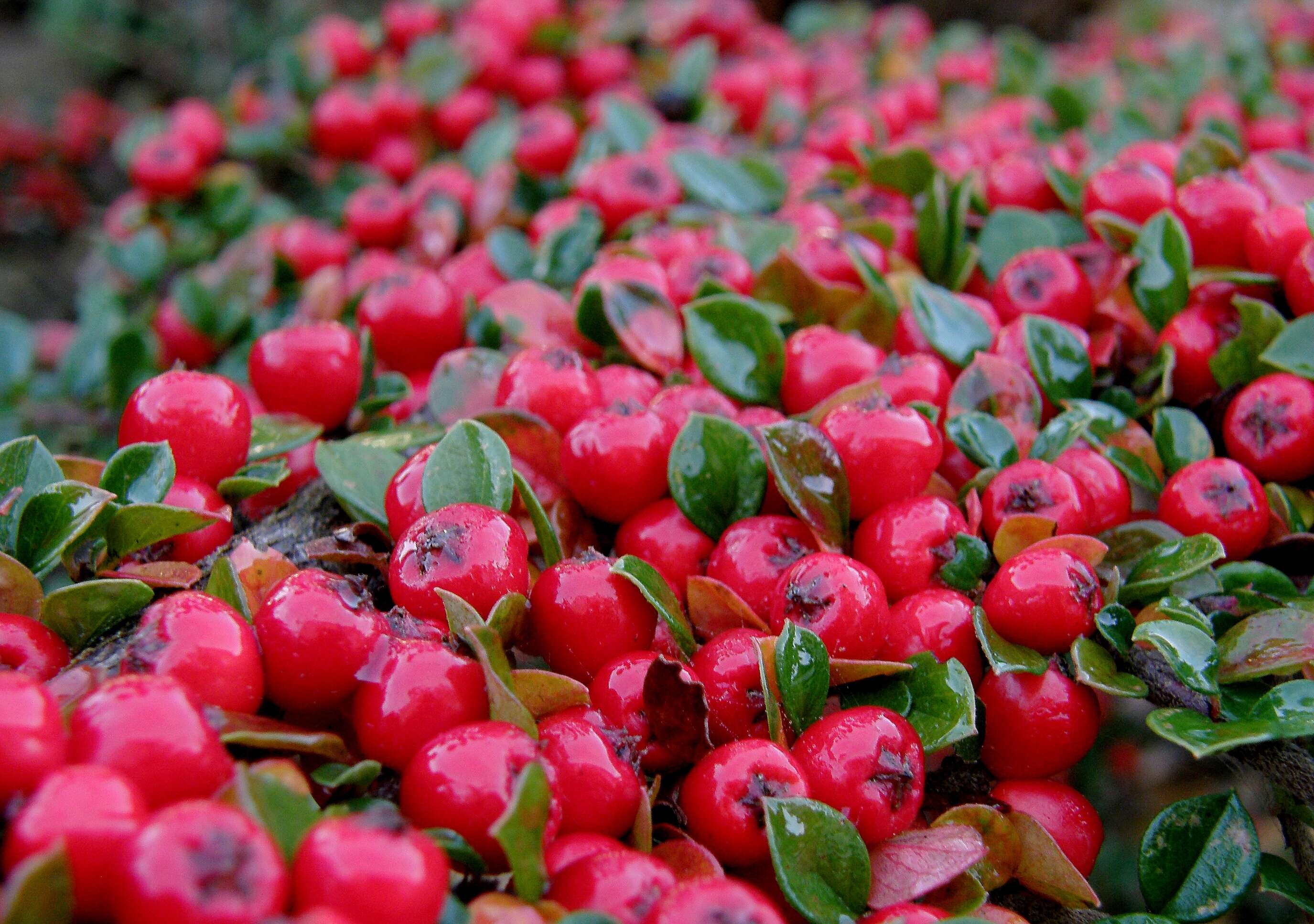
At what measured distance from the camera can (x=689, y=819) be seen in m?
1.18

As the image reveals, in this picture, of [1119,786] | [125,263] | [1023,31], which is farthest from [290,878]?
[1023,31]

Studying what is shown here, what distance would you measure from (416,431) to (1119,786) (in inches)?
132

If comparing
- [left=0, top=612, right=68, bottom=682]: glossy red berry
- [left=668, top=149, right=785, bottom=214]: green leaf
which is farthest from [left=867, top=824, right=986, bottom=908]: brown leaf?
[left=668, top=149, right=785, bottom=214]: green leaf

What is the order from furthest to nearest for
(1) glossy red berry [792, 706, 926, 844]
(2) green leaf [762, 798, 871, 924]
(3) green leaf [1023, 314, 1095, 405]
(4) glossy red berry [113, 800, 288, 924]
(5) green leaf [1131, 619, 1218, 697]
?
1. (3) green leaf [1023, 314, 1095, 405]
2. (5) green leaf [1131, 619, 1218, 697]
3. (1) glossy red berry [792, 706, 926, 844]
4. (2) green leaf [762, 798, 871, 924]
5. (4) glossy red berry [113, 800, 288, 924]

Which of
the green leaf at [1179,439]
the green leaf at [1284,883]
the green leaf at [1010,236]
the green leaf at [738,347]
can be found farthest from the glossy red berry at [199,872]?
the green leaf at [1010,236]

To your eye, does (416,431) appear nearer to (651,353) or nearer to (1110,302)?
(651,353)

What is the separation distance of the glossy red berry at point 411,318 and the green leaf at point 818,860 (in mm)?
1317

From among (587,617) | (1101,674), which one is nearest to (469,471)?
(587,617)

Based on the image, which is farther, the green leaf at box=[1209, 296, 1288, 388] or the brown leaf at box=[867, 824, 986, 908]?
the green leaf at box=[1209, 296, 1288, 388]

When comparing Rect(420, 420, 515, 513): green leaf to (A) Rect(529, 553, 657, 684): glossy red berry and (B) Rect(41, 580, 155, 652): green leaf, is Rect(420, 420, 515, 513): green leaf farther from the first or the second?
(B) Rect(41, 580, 155, 652): green leaf

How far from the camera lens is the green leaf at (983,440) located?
1.60 m

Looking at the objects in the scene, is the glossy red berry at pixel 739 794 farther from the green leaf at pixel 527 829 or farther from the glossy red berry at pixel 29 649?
the glossy red berry at pixel 29 649

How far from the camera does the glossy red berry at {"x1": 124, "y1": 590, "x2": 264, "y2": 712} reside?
110cm

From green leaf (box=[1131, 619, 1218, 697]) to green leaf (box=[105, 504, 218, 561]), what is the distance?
50.3 inches
